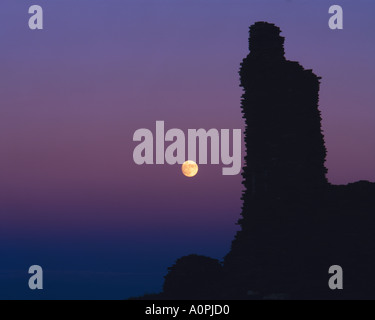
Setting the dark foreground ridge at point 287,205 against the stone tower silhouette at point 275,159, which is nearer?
the dark foreground ridge at point 287,205

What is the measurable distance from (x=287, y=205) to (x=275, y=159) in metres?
2.59

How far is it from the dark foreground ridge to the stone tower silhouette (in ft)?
0.18

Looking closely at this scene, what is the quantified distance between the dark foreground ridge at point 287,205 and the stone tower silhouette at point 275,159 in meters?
0.05

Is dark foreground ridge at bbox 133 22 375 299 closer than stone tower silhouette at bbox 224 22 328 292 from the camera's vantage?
Yes

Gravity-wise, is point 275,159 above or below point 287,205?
above

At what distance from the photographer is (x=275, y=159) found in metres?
42.6

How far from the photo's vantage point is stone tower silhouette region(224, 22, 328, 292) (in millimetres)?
42281

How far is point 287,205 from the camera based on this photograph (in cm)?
4250

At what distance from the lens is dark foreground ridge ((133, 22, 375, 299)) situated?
4216cm

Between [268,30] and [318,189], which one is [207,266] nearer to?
[318,189]

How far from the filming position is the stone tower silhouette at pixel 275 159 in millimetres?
42281
